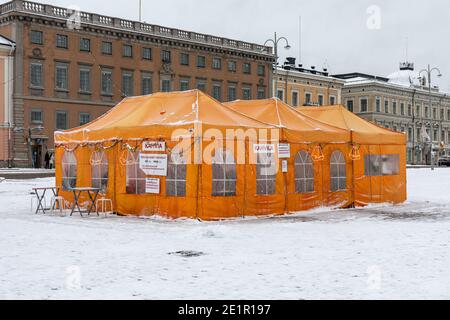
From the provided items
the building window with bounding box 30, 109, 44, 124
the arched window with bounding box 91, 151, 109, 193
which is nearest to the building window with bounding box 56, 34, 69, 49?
the building window with bounding box 30, 109, 44, 124

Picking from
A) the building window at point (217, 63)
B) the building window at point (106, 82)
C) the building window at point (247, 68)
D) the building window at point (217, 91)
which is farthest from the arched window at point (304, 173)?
the building window at point (247, 68)

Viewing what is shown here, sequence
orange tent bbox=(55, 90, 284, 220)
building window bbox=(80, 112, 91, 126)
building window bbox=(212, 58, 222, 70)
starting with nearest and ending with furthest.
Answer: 1. orange tent bbox=(55, 90, 284, 220)
2. building window bbox=(80, 112, 91, 126)
3. building window bbox=(212, 58, 222, 70)

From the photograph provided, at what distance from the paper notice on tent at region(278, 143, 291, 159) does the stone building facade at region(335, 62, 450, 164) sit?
216ft

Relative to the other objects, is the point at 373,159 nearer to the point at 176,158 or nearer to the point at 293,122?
the point at 293,122

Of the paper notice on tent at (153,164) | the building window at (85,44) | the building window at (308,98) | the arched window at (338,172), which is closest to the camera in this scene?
the paper notice on tent at (153,164)

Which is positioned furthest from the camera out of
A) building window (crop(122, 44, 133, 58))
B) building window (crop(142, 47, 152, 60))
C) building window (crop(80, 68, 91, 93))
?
building window (crop(142, 47, 152, 60))

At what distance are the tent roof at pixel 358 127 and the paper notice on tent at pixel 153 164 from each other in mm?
6636

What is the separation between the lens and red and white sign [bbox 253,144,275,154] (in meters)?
16.4

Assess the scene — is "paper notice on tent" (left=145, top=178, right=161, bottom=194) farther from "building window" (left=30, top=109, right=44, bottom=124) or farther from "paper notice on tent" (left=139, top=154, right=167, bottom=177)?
"building window" (left=30, top=109, right=44, bottom=124)

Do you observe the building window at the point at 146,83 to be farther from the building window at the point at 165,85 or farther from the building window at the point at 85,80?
the building window at the point at 85,80

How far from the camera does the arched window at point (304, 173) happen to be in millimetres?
17594

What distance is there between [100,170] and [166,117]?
2.67m

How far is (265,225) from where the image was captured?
14469 millimetres

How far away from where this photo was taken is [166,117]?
16438 millimetres
